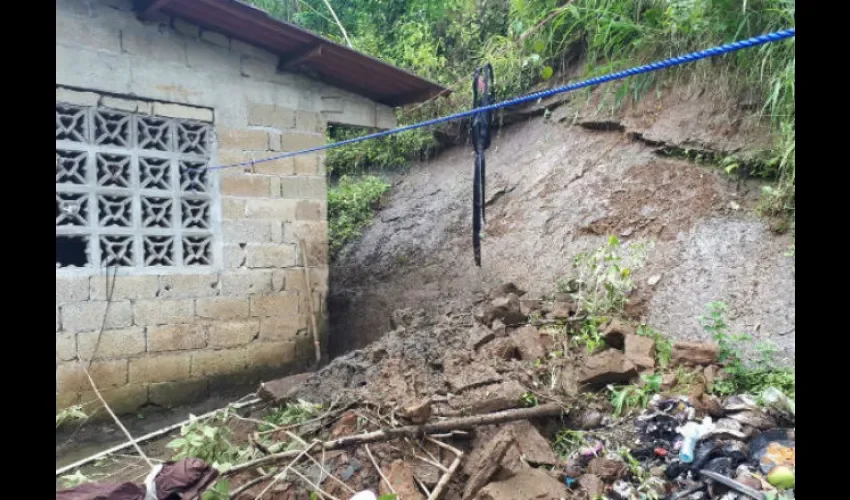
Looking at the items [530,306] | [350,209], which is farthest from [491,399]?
[350,209]

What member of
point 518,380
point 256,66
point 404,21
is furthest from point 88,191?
point 404,21

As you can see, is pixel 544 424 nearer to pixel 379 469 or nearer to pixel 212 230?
pixel 379 469

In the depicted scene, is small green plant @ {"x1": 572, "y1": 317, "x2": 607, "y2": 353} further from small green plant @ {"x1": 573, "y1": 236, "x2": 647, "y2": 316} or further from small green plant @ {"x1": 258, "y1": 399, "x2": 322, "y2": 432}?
small green plant @ {"x1": 258, "y1": 399, "x2": 322, "y2": 432}

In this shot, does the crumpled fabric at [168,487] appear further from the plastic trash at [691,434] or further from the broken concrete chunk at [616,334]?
the broken concrete chunk at [616,334]

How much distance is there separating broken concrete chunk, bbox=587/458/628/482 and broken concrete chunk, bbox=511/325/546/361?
43.1 inches

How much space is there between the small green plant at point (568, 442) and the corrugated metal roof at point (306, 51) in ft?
12.5

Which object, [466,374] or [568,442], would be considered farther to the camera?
[466,374]

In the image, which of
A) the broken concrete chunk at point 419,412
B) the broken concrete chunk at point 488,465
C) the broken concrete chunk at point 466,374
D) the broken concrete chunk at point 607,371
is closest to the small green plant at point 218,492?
the broken concrete chunk at point 419,412

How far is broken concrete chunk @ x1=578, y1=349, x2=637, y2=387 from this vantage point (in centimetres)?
371

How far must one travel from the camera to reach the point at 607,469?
A: 3002 millimetres

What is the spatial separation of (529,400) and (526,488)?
2.36 feet

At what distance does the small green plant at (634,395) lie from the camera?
138 inches

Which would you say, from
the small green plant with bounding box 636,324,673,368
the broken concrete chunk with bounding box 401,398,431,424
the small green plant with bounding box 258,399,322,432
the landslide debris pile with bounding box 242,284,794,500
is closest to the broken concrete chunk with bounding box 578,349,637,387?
the landslide debris pile with bounding box 242,284,794,500
